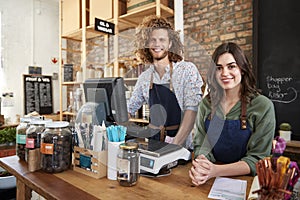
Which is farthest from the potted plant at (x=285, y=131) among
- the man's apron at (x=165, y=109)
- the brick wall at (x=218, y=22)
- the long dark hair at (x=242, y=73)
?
the man's apron at (x=165, y=109)

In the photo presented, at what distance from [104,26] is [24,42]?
3733 mm

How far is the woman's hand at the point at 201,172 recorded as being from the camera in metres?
0.91

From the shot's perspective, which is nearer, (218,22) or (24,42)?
(218,22)

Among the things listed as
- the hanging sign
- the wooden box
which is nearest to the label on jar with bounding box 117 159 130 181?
the hanging sign

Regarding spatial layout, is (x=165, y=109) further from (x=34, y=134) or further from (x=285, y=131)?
(x=285, y=131)

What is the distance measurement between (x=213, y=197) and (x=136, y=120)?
701 mm

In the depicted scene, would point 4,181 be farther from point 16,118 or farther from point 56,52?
point 56,52

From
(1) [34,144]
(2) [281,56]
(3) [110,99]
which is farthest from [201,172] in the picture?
(2) [281,56]

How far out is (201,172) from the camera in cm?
92

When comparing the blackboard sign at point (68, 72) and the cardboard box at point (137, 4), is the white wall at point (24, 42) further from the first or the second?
the cardboard box at point (137, 4)

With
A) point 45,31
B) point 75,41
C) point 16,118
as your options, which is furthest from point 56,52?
point 16,118

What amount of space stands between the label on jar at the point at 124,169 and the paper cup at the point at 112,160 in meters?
0.06

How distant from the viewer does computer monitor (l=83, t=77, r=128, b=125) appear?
1.10 m

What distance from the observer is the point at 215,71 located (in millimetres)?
1270
